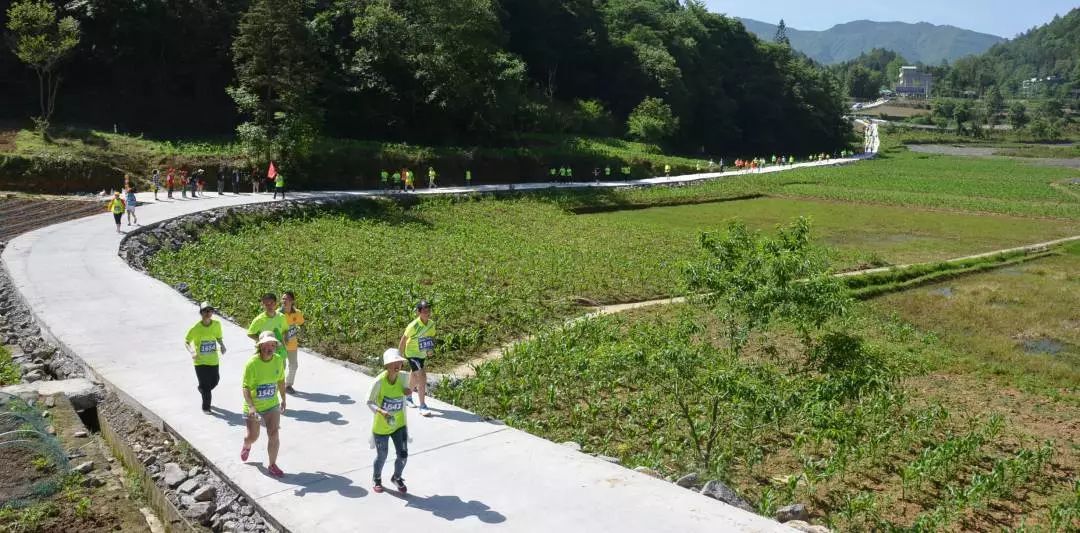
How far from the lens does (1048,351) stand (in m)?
20.3

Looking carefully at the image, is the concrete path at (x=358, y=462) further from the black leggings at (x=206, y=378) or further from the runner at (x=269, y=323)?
the runner at (x=269, y=323)

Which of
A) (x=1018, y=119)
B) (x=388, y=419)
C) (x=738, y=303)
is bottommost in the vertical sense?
(x=388, y=419)

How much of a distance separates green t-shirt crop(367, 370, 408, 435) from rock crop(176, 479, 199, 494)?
2364mm

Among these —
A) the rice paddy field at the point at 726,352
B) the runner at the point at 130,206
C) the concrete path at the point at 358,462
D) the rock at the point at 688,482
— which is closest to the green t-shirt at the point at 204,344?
the concrete path at the point at 358,462

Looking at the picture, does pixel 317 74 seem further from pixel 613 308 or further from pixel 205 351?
pixel 205 351

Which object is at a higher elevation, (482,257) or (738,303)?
(738,303)

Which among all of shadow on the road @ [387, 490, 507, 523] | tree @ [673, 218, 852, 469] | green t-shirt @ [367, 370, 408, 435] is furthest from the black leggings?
tree @ [673, 218, 852, 469]

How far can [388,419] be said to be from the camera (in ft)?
29.5

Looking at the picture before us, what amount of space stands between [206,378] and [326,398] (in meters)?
1.81

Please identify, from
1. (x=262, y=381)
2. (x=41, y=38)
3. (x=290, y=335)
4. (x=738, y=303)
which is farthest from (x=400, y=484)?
(x=41, y=38)

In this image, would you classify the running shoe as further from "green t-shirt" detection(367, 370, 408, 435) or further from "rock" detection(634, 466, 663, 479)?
"rock" detection(634, 466, 663, 479)

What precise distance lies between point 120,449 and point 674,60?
78.8 meters

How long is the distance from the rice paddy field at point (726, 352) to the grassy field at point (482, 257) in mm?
102

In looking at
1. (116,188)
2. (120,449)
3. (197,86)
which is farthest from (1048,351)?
(197,86)
